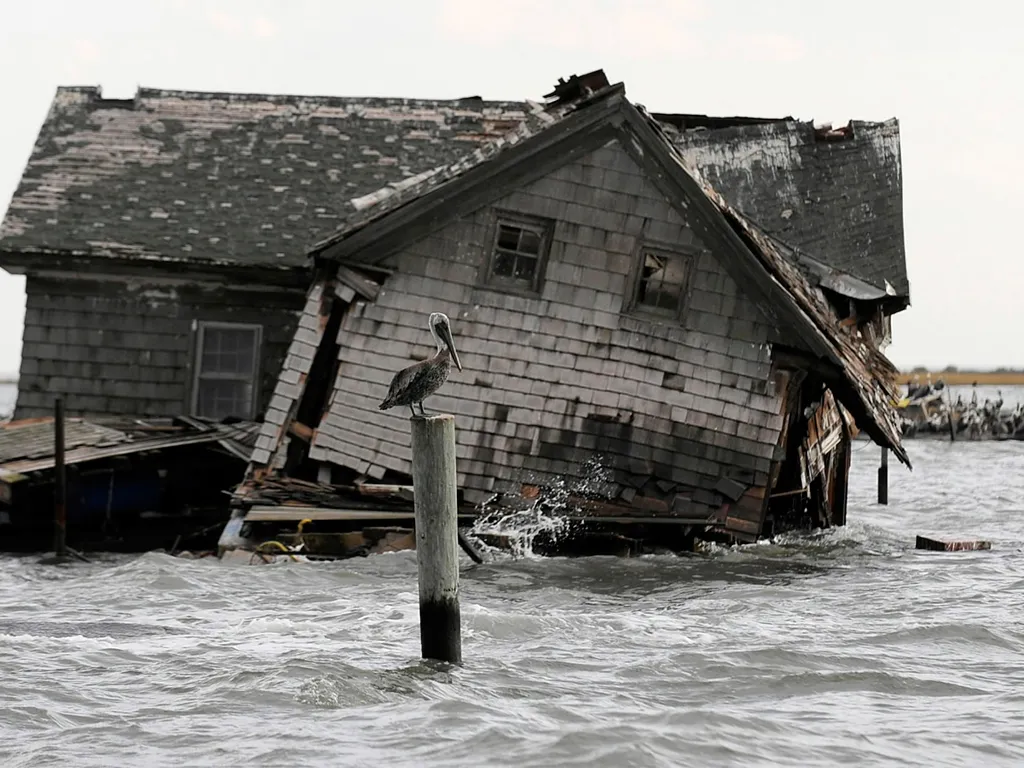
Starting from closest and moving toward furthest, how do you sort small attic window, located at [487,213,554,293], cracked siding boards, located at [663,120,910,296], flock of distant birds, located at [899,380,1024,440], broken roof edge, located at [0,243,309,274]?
1. small attic window, located at [487,213,554,293]
2. broken roof edge, located at [0,243,309,274]
3. cracked siding boards, located at [663,120,910,296]
4. flock of distant birds, located at [899,380,1024,440]

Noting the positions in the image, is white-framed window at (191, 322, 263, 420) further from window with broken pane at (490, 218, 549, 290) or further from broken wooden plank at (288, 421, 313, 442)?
window with broken pane at (490, 218, 549, 290)

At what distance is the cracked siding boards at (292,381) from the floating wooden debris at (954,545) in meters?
8.79

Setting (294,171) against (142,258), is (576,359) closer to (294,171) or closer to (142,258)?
(142,258)

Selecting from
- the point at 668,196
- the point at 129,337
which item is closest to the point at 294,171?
the point at 129,337

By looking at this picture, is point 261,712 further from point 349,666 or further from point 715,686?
point 715,686

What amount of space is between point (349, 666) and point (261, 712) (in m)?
1.31

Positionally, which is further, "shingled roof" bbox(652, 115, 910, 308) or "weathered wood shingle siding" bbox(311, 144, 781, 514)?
"shingled roof" bbox(652, 115, 910, 308)

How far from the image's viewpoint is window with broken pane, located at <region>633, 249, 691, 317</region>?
18094 mm

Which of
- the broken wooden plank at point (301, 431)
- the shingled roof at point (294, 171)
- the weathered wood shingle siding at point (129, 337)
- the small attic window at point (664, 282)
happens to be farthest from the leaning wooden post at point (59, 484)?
the small attic window at point (664, 282)

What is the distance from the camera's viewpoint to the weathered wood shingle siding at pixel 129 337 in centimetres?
2291

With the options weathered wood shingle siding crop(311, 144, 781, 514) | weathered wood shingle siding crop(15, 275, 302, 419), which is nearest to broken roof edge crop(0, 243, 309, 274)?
weathered wood shingle siding crop(15, 275, 302, 419)

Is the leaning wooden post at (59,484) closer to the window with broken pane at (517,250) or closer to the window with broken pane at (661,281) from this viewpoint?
the window with broken pane at (517,250)

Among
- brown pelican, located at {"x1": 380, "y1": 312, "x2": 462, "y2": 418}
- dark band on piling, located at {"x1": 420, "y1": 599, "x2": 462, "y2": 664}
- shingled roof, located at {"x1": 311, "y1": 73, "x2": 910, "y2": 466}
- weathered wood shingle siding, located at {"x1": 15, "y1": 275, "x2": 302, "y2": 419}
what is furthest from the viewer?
weathered wood shingle siding, located at {"x1": 15, "y1": 275, "x2": 302, "y2": 419}

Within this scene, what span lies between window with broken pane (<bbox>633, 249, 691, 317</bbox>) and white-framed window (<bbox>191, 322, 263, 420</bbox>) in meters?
7.34
